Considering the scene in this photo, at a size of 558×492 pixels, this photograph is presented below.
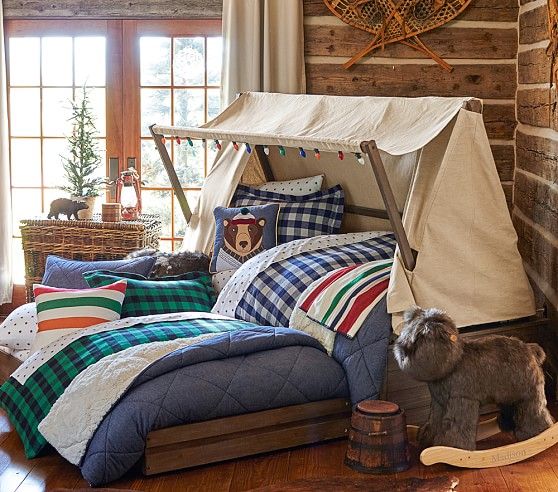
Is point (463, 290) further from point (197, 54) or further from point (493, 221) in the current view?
point (197, 54)

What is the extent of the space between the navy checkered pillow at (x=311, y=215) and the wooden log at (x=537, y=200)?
866mm

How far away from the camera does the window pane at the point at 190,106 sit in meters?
5.39

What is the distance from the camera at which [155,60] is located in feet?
17.5

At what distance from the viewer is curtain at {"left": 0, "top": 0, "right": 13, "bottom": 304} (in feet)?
17.3

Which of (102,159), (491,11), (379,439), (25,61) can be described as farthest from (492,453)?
(25,61)

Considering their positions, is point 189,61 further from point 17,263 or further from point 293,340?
point 293,340

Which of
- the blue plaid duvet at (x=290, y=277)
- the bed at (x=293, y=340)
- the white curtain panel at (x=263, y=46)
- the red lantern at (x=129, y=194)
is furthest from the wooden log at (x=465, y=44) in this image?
the red lantern at (x=129, y=194)

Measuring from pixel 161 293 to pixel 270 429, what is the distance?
0.91m

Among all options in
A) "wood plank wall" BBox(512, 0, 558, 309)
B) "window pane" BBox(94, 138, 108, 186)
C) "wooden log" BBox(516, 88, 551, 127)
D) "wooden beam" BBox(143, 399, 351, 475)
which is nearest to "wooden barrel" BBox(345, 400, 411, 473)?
"wooden beam" BBox(143, 399, 351, 475)

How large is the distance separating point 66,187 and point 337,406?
2.36 metres

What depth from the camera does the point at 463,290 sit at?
12.0ft

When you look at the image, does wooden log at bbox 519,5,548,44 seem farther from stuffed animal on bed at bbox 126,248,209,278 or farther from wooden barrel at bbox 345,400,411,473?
wooden barrel at bbox 345,400,411,473

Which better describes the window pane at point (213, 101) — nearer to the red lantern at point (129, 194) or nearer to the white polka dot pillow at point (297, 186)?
the red lantern at point (129, 194)

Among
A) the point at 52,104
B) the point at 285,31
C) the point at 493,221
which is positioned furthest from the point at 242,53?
the point at 493,221
